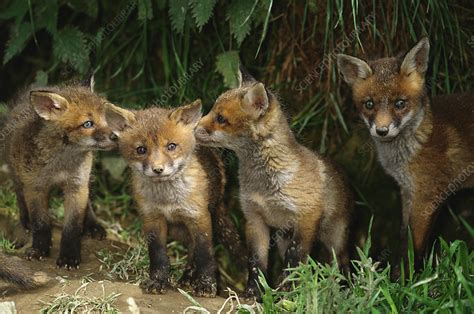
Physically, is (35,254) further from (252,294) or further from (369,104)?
(369,104)

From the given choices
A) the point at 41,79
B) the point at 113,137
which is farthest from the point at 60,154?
the point at 41,79

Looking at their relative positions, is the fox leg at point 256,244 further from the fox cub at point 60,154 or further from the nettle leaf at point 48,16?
the nettle leaf at point 48,16

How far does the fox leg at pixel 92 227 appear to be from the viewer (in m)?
6.63

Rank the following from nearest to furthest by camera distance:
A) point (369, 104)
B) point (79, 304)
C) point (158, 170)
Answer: point (79, 304), point (158, 170), point (369, 104)

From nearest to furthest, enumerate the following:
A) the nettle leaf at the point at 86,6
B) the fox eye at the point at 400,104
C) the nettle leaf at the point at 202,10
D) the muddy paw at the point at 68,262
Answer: the fox eye at the point at 400,104
the muddy paw at the point at 68,262
the nettle leaf at the point at 202,10
the nettle leaf at the point at 86,6

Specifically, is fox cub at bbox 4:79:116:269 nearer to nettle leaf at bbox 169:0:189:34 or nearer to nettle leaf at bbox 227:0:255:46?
nettle leaf at bbox 169:0:189:34

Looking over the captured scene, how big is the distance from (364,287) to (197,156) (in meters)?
1.81

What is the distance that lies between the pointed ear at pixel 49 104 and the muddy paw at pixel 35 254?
1078 millimetres

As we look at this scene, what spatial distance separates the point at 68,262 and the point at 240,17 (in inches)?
97.7

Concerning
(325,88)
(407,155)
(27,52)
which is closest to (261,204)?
(407,155)

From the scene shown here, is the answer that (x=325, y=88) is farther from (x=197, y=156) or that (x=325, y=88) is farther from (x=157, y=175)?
(x=157, y=175)

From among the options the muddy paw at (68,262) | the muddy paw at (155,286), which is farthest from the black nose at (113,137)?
the muddy paw at (155,286)

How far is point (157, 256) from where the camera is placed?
17.9ft

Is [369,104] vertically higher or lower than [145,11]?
lower
